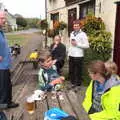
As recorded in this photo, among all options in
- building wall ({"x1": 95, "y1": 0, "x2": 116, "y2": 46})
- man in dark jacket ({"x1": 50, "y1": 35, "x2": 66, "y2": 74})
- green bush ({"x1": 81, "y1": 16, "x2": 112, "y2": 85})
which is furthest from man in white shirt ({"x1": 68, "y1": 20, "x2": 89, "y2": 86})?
building wall ({"x1": 95, "y1": 0, "x2": 116, "y2": 46})

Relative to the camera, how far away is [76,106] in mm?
6465

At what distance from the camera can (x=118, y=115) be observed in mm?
3221

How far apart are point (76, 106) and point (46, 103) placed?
574 mm

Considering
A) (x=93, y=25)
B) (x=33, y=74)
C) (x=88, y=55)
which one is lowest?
(x=33, y=74)

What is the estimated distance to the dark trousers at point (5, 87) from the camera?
6414 mm

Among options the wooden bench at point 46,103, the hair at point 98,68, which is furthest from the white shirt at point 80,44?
the hair at point 98,68

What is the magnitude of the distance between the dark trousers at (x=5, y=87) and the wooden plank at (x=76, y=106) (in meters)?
1.20

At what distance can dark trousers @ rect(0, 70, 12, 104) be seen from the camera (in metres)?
6.41

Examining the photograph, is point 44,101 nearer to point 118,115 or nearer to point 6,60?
point 6,60

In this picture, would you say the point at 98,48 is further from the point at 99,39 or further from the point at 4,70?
the point at 4,70

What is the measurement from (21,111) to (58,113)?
2178 millimetres

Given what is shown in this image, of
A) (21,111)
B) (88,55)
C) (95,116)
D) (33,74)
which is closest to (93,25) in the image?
(88,55)

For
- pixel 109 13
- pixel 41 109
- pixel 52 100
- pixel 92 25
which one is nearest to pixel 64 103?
pixel 52 100

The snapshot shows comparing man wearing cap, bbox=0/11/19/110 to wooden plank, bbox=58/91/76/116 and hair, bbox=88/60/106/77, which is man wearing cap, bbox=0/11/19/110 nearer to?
wooden plank, bbox=58/91/76/116
